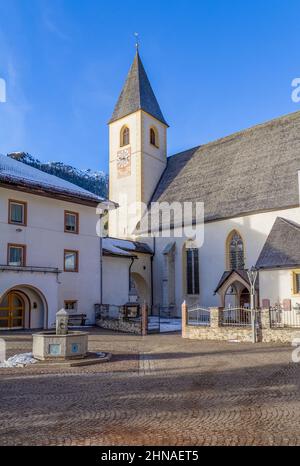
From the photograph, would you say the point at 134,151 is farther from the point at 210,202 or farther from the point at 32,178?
the point at 32,178

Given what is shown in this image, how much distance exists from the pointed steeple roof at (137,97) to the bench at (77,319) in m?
22.0

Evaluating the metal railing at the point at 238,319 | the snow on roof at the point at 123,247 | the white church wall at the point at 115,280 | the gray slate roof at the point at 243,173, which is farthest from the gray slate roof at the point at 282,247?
the white church wall at the point at 115,280

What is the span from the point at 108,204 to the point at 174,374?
58.0ft

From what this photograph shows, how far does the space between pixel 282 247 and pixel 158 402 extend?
17.7m

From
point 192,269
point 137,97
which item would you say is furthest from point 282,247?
point 137,97

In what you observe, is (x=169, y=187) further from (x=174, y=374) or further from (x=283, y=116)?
(x=174, y=374)

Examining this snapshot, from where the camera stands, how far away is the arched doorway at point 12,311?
22219 mm

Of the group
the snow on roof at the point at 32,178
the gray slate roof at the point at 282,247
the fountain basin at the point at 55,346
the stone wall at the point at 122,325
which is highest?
the snow on roof at the point at 32,178

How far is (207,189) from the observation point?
33.2 metres

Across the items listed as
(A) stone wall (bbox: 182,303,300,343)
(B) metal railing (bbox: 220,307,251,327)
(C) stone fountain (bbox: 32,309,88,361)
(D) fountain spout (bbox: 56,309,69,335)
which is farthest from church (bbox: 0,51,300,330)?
(C) stone fountain (bbox: 32,309,88,361)

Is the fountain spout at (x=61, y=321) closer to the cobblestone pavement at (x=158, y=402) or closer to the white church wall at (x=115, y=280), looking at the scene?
the cobblestone pavement at (x=158, y=402)

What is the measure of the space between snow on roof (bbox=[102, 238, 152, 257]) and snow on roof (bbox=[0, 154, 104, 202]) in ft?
13.5

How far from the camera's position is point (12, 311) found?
2258 cm
